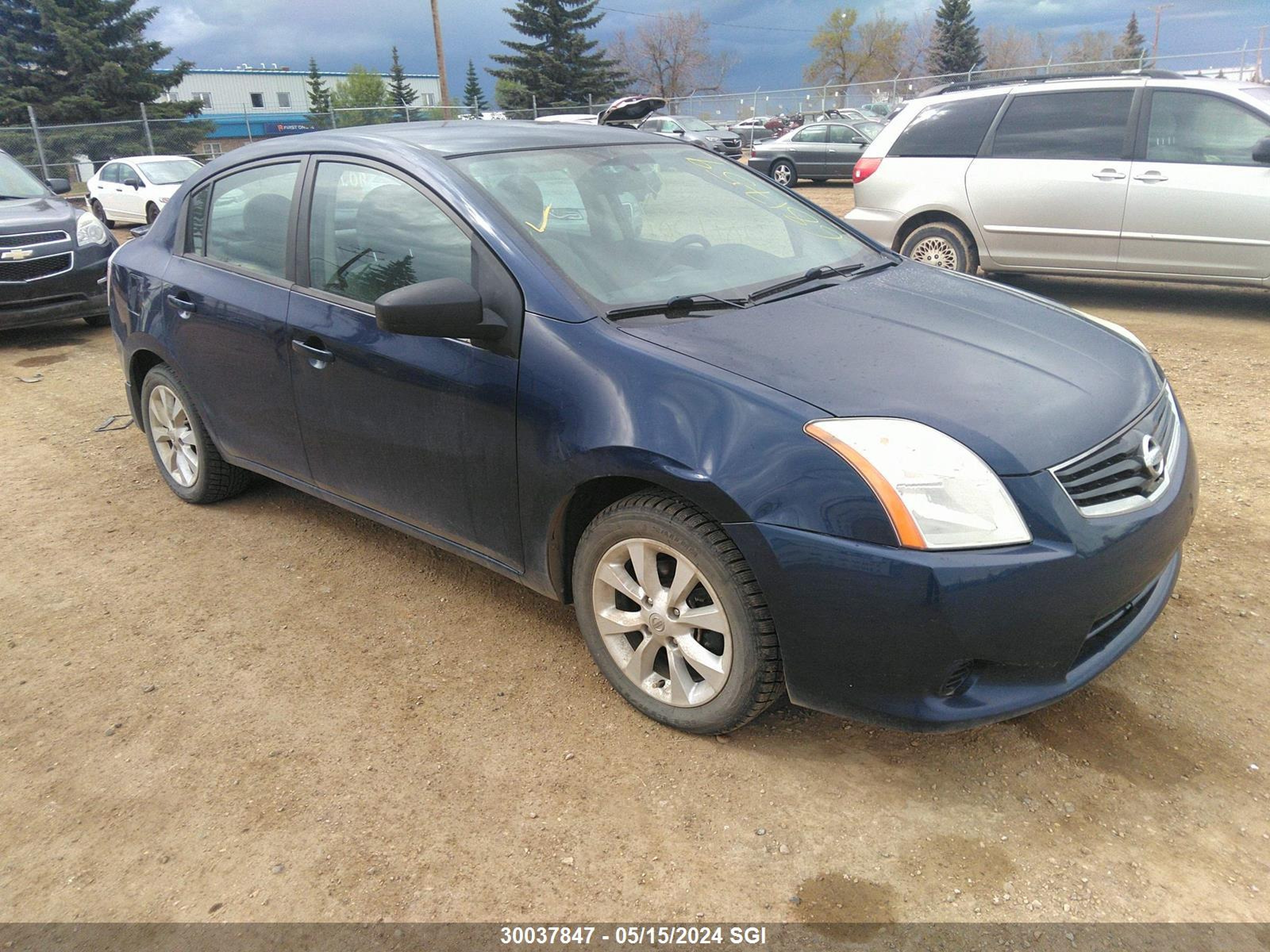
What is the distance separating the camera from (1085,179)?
23.6 feet

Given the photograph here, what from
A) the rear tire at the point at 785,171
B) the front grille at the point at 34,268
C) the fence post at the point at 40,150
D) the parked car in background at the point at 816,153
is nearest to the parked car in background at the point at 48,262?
the front grille at the point at 34,268

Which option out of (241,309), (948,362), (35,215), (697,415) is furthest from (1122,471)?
(35,215)

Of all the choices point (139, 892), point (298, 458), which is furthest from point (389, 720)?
point (298, 458)

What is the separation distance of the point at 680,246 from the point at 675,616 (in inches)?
52.7

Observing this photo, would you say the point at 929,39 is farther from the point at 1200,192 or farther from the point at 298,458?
the point at 298,458

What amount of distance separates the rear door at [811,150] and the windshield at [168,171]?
11.9m

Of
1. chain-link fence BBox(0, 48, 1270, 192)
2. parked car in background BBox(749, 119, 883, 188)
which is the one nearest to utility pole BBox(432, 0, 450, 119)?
chain-link fence BBox(0, 48, 1270, 192)

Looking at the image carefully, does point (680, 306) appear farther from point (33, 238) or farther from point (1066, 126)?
point (33, 238)

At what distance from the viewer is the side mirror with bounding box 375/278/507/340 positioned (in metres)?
2.72

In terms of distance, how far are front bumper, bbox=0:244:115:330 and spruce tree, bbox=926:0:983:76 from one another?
6515cm

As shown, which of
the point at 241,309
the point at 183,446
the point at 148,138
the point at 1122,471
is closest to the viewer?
the point at 1122,471

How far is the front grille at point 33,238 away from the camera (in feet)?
25.3

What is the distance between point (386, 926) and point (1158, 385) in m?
2.63

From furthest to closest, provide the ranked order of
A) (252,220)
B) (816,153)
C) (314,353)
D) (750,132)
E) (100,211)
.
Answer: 1. (750,132)
2. (816,153)
3. (100,211)
4. (252,220)
5. (314,353)
